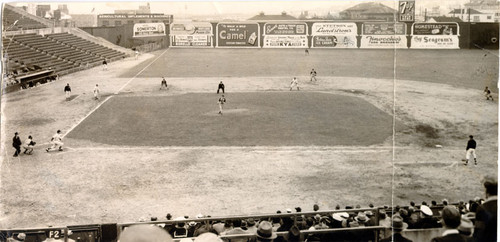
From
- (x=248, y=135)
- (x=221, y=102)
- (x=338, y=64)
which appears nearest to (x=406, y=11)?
(x=338, y=64)

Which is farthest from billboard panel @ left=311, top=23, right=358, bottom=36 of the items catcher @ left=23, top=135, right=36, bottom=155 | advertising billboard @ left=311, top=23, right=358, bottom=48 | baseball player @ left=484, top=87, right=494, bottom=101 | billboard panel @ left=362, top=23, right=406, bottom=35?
catcher @ left=23, top=135, right=36, bottom=155

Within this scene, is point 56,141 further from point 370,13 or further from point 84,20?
point 370,13

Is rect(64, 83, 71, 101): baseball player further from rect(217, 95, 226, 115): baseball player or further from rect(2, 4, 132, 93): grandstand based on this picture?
rect(217, 95, 226, 115): baseball player

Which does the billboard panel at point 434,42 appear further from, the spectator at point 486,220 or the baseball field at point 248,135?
the spectator at point 486,220

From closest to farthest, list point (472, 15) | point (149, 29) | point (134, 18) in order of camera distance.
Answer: point (472, 15)
point (149, 29)
point (134, 18)

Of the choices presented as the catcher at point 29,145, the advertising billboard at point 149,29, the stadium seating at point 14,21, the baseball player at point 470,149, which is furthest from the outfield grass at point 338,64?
the catcher at point 29,145

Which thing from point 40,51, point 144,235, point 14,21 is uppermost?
point 14,21
